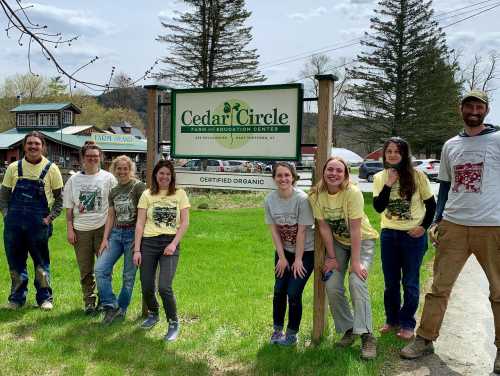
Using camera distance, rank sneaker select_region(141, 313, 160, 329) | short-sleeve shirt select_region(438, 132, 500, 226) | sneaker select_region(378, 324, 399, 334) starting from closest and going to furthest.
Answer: short-sleeve shirt select_region(438, 132, 500, 226)
sneaker select_region(378, 324, 399, 334)
sneaker select_region(141, 313, 160, 329)

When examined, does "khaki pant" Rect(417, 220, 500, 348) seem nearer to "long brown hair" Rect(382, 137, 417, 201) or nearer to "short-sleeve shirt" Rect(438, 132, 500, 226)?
"short-sleeve shirt" Rect(438, 132, 500, 226)

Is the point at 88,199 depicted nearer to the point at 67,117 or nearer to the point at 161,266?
the point at 161,266

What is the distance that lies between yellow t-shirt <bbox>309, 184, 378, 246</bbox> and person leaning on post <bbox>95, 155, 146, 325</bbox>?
1874 millimetres

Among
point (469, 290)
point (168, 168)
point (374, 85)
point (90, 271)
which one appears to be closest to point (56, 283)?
point (90, 271)

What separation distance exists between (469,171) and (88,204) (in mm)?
3750

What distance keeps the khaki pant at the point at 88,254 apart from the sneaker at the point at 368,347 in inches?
116

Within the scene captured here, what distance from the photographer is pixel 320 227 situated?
4.57 meters

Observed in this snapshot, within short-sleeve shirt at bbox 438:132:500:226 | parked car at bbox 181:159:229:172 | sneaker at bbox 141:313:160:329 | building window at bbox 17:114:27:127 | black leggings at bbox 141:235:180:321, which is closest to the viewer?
short-sleeve shirt at bbox 438:132:500:226

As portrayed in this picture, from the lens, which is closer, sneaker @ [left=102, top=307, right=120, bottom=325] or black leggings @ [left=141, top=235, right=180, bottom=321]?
black leggings @ [left=141, top=235, right=180, bottom=321]

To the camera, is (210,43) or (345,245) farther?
(210,43)

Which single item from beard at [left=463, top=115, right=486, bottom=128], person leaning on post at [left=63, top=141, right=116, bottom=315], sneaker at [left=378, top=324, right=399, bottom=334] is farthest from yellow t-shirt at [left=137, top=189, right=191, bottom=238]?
beard at [left=463, top=115, right=486, bottom=128]

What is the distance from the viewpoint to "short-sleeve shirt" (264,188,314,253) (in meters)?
4.56

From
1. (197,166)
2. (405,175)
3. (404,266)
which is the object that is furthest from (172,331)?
(197,166)

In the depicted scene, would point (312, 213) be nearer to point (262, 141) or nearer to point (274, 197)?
point (274, 197)
